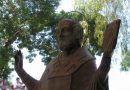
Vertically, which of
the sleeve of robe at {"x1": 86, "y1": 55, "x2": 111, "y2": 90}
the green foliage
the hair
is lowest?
the sleeve of robe at {"x1": 86, "y1": 55, "x2": 111, "y2": 90}

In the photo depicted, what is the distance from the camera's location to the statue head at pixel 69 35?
15.3 ft

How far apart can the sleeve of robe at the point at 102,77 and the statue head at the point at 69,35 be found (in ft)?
1.62

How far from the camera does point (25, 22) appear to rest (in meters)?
24.6

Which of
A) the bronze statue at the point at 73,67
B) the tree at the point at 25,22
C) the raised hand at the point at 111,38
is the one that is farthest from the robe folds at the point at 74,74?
the tree at the point at 25,22

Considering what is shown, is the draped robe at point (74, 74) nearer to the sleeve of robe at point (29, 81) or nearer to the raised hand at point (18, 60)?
the sleeve of robe at point (29, 81)

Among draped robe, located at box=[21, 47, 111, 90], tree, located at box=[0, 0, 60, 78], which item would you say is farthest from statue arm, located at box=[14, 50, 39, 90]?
tree, located at box=[0, 0, 60, 78]

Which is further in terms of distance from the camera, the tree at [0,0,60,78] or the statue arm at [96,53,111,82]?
the tree at [0,0,60,78]

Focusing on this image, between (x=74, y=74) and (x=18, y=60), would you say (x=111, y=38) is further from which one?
(x=18, y=60)

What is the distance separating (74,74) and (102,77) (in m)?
0.38

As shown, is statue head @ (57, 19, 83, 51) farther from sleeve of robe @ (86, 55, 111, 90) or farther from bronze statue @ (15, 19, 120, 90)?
sleeve of robe @ (86, 55, 111, 90)

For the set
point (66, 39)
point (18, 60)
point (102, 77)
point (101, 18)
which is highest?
point (101, 18)

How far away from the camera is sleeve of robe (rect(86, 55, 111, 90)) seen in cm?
414

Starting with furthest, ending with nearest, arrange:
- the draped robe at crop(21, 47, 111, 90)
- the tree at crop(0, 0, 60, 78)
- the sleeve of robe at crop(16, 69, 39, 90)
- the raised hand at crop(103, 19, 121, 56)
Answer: the tree at crop(0, 0, 60, 78) → the sleeve of robe at crop(16, 69, 39, 90) → the draped robe at crop(21, 47, 111, 90) → the raised hand at crop(103, 19, 121, 56)

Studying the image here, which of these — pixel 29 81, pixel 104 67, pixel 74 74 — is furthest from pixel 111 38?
pixel 29 81
